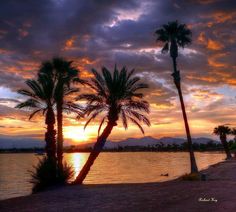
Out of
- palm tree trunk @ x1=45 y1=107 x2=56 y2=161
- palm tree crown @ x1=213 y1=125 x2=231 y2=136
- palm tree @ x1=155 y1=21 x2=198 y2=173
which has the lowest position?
palm tree trunk @ x1=45 y1=107 x2=56 y2=161

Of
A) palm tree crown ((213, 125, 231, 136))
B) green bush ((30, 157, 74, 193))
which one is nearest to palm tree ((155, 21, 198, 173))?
green bush ((30, 157, 74, 193))

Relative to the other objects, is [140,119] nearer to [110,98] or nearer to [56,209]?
[110,98]

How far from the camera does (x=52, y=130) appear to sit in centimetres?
3056

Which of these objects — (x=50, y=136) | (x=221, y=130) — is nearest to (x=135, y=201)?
(x=50, y=136)

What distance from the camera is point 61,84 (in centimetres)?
3134

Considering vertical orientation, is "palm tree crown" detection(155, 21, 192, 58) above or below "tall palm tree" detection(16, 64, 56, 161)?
above

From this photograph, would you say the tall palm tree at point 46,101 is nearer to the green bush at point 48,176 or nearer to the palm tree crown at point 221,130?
the green bush at point 48,176

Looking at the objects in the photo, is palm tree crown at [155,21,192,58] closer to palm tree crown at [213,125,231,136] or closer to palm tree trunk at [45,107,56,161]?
palm tree trunk at [45,107,56,161]

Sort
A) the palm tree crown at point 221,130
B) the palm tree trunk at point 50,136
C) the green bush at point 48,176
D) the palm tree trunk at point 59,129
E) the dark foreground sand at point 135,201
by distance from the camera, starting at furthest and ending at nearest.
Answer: the palm tree crown at point 221,130
the palm tree trunk at point 59,129
the palm tree trunk at point 50,136
the green bush at point 48,176
the dark foreground sand at point 135,201

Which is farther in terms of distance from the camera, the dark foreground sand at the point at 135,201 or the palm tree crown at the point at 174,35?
the palm tree crown at the point at 174,35

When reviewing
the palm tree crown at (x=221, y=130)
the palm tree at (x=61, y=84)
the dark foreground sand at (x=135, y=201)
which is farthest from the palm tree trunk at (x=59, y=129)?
the palm tree crown at (x=221, y=130)

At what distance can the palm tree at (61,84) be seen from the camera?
31.1 m

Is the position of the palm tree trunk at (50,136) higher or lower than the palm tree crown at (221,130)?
lower

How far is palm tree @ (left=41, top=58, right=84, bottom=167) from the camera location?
102 ft
